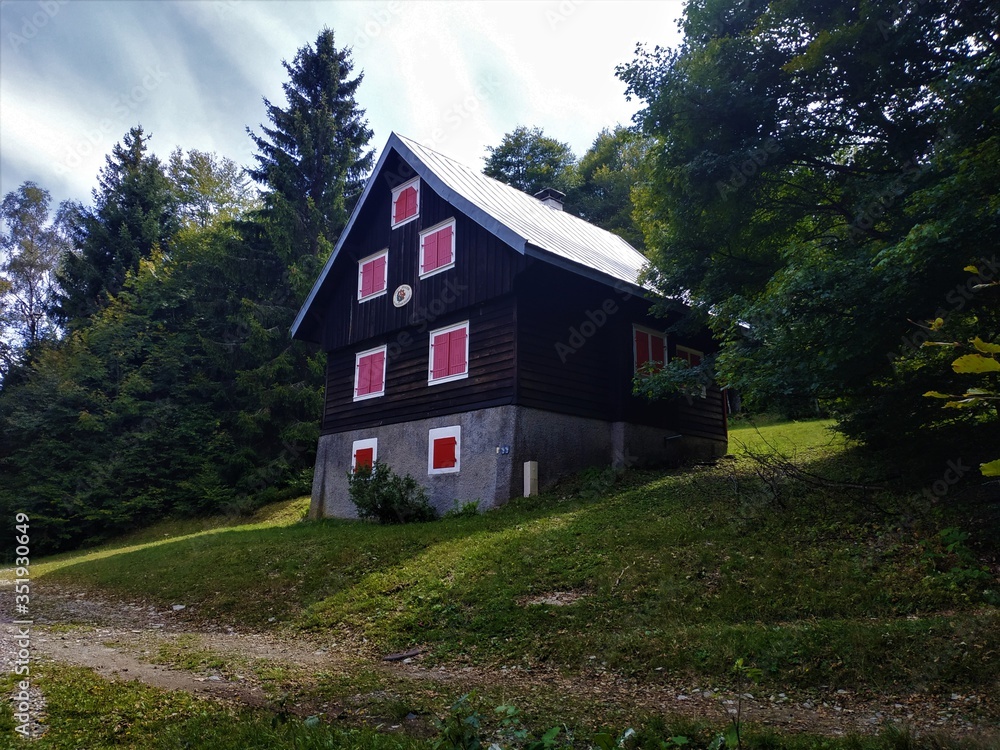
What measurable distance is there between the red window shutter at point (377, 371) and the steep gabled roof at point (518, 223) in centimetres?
331

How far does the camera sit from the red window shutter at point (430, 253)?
19484mm

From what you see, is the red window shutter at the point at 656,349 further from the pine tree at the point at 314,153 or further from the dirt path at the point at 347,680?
the pine tree at the point at 314,153

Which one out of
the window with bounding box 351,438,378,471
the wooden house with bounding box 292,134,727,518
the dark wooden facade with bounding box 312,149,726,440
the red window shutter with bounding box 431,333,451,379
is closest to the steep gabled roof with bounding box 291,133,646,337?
the wooden house with bounding box 292,134,727,518

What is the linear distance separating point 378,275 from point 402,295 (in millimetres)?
1649

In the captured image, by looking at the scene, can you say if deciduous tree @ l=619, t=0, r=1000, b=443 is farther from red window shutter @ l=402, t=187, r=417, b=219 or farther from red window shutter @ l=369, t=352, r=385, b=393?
red window shutter @ l=369, t=352, r=385, b=393

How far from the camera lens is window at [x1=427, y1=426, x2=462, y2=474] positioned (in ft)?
57.8

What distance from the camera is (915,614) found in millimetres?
7742

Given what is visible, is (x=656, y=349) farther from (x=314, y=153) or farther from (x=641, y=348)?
(x=314, y=153)

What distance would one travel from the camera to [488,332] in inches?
704

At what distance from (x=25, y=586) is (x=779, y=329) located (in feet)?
55.8

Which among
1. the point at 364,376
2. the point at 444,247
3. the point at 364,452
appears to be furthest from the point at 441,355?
the point at 364,452

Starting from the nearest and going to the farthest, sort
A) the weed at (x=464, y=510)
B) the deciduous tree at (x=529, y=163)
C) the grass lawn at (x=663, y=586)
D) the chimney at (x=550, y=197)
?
the grass lawn at (x=663, y=586) < the weed at (x=464, y=510) < the chimney at (x=550, y=197) < the deciduous tree at (x=529, y=163)

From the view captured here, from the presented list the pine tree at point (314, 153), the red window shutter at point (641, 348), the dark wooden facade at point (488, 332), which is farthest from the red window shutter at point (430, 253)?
the pine tree at point (314, 153)

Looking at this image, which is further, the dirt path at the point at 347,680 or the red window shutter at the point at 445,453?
the red window shutter at the point at 445,453
